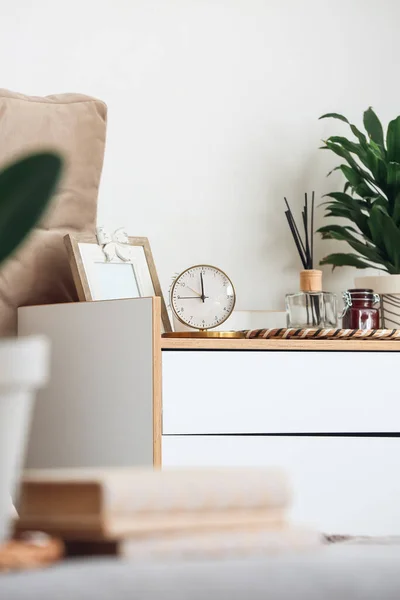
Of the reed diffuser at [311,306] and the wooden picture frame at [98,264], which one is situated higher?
the wooden picture frame at [98,264]

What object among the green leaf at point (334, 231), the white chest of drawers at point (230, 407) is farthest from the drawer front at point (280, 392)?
the green leaf at point (334, 231)

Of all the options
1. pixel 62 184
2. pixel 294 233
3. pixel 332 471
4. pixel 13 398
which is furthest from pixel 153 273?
pixel 13 398

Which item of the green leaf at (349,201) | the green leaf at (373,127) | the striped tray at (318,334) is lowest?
the striped tray at (318,334)

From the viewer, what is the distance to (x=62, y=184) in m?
1.99

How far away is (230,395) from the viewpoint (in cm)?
176

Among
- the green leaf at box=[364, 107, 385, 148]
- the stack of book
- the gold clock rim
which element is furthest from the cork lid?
the stack of book

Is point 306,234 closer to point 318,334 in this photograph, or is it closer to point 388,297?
point 388,297

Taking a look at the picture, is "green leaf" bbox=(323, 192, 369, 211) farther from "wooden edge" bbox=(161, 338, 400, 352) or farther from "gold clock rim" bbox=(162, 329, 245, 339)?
"gold clock rim" bbox=(162, 329, 245, 339)

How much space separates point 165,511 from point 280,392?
1.38 metres

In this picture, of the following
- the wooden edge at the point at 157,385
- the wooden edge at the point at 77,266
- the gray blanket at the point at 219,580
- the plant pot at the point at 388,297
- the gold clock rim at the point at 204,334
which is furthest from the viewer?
the plant pot at the point at 388,297

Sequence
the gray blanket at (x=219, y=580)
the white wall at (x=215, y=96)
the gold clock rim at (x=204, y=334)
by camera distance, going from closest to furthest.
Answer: the gray blanket at (x=219, y=580), the gold clock rim at (x=204, y=334), the white wall at (x=215, y=96)

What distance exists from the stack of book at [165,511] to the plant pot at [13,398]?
2 centimetres

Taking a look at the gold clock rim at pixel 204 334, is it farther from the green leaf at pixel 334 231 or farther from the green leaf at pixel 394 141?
the green leaf at pixel 394 141

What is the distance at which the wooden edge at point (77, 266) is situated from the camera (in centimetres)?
191
